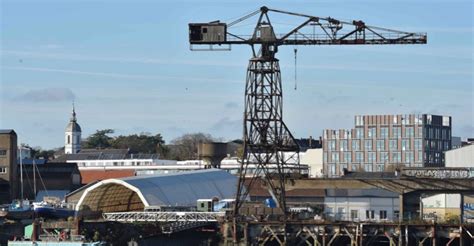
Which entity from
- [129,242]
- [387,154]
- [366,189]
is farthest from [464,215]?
[387,154]

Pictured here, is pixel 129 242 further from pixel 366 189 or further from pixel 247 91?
pixel 366 189

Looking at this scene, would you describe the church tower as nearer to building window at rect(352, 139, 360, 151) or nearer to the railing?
building window at rect(352, 139, 360, 151)

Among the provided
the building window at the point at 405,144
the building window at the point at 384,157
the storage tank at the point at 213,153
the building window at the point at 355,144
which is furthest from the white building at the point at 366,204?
the building window at the point at 355,144

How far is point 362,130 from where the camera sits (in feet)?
562

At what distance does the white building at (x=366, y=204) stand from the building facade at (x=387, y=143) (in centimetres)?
8328

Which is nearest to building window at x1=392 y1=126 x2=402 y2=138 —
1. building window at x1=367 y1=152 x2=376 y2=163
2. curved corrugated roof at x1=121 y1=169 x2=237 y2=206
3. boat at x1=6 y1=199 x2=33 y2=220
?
building window at x1=367 y1=152 x2=376 y2=163

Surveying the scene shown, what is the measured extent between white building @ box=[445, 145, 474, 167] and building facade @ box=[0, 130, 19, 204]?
39.1m

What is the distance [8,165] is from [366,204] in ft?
128

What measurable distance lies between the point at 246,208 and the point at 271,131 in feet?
17.2

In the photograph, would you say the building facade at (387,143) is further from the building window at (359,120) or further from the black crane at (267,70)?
the black crane at (267,70)

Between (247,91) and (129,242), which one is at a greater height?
(247,91)

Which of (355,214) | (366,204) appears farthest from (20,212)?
(366,204)

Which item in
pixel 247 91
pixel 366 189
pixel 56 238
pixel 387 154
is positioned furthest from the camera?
pixel 387 154

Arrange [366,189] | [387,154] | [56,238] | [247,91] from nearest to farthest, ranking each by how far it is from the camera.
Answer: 1. [56,238]
2. [247,91]
3. [366,189]
4. [387,154]
